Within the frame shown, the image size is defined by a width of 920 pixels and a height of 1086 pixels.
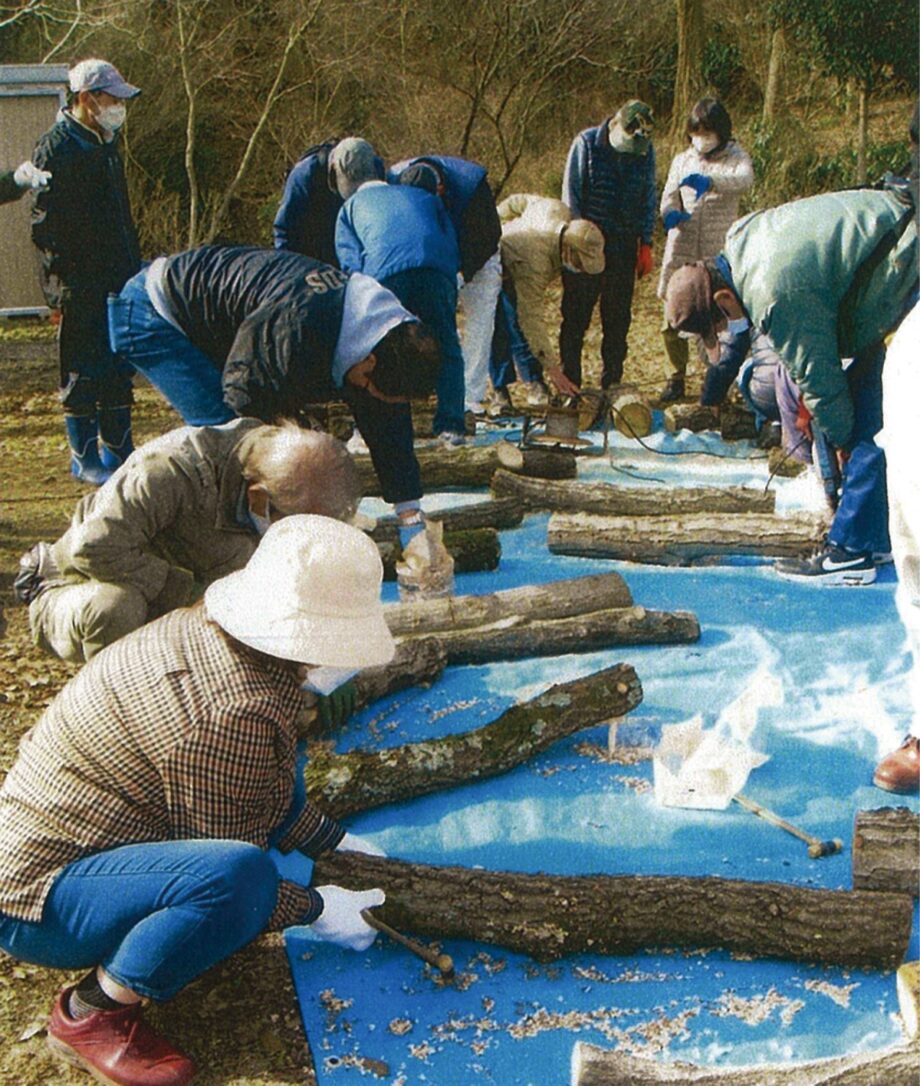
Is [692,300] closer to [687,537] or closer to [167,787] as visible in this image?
[687,537]

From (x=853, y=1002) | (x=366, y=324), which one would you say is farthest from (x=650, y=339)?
(x=853, y=1002)

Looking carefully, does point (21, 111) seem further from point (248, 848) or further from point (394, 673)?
point (248, 848)

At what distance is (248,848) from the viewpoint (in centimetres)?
248

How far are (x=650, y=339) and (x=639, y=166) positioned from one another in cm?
261

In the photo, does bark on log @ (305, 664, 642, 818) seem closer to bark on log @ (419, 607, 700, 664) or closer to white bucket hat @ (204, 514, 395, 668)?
bark on log @ (419, 607, 700, 664)

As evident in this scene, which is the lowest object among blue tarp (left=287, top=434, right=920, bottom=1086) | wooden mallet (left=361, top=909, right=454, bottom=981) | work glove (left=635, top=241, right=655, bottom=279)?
blue tarp (left=287, top=434, right=920, bottom=1086)

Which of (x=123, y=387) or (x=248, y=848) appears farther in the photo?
(x=123, y=387)

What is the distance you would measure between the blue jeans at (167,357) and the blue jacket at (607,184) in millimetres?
3120

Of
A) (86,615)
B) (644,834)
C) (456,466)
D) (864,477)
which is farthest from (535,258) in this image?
(644,834)

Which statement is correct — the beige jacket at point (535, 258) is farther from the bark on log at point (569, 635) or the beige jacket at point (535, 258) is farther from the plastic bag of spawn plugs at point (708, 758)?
the plastic bag of spawn plugs at point (708, 758)

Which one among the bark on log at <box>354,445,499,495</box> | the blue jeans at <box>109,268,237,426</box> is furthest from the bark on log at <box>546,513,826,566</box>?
the blue jeans at <box>109,268,237,426</box>

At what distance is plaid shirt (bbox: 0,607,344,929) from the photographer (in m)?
2.41

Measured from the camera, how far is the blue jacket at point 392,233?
18.4 feet

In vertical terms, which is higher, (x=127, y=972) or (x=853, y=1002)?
(x=127, y=972)
